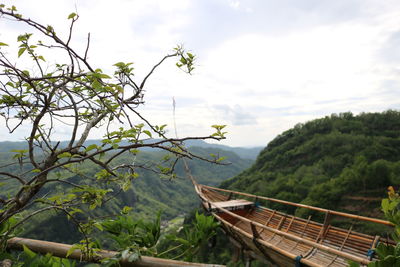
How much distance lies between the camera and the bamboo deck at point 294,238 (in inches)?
155

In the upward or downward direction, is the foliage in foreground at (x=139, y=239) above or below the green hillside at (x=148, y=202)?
above

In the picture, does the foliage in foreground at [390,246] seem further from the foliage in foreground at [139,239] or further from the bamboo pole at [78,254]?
the foliage in foreground at [139,239]

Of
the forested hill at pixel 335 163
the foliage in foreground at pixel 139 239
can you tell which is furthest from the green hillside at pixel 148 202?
the foliage in foreground at pixel 139 239

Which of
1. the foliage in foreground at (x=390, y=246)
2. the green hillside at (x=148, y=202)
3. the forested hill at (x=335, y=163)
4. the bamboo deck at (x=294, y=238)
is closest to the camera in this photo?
the foliage in foreground at (x=390, y=246)

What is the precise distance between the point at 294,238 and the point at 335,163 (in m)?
32.8

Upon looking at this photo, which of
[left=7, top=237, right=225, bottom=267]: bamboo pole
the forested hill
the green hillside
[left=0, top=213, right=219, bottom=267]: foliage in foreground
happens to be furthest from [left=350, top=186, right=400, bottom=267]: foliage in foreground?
the green hillside

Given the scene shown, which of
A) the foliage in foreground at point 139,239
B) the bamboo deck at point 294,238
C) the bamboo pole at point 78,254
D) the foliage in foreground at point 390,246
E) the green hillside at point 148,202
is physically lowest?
the green hillside at point 148,202

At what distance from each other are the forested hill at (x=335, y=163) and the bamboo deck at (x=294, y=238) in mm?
18698

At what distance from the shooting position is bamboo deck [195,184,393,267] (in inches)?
155

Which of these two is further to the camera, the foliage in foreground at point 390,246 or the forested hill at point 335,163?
the forested hill at point 335,163

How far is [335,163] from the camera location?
32406 mm

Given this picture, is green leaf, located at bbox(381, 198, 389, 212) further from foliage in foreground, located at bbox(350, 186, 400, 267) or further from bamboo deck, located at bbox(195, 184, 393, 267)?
bamboo deck, located at bbox(195, 184, 393, 267)

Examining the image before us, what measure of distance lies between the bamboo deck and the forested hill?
18698mm

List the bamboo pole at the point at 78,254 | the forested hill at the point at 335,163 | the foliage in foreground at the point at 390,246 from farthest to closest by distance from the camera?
the forested hill at the point at 335,163 < the bamboo pole at the point at 78,254 < the foliage in foreground at the point at 390,246
